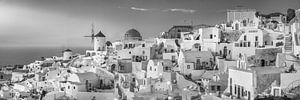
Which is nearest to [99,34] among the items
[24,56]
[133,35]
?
[133,35]

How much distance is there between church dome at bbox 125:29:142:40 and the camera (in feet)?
63.3

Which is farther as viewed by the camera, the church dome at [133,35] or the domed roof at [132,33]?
the domed roof at [132,33]

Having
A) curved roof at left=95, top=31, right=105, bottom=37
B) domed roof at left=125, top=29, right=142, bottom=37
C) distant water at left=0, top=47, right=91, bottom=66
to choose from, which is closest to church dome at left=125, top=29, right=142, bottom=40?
domed roof at left=125, top=29, right=142, bottom=37

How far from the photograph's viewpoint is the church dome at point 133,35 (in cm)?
1930

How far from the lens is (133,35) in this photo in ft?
63.8

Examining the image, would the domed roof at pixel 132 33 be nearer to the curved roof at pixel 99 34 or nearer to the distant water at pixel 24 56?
the curved roof at pixel 99 34

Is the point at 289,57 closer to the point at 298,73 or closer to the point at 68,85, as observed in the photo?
the point at 298,73

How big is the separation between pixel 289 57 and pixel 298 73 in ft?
4.88

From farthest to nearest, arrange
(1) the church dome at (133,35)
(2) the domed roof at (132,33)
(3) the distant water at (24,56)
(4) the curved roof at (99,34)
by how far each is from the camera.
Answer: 1. (3) the distant water at (24,56)
2. (4) the curved roof at (99,34)
3. (2) the domed roof at (132,33)
4. (1) the church dome at (133,35)

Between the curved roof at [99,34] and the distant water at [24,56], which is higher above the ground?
the curved roof at [99,34]

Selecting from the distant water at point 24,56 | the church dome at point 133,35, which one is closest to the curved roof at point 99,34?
the church dome at point 133,35

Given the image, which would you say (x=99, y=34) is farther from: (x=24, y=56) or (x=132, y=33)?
(x=24, y=56)

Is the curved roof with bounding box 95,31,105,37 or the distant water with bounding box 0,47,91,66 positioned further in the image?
the distant water with bounding box 0,47,91,66

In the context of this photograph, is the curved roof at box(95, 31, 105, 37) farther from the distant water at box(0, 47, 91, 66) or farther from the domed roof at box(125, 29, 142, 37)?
the distant water at box(0, 47, 91, 66)
